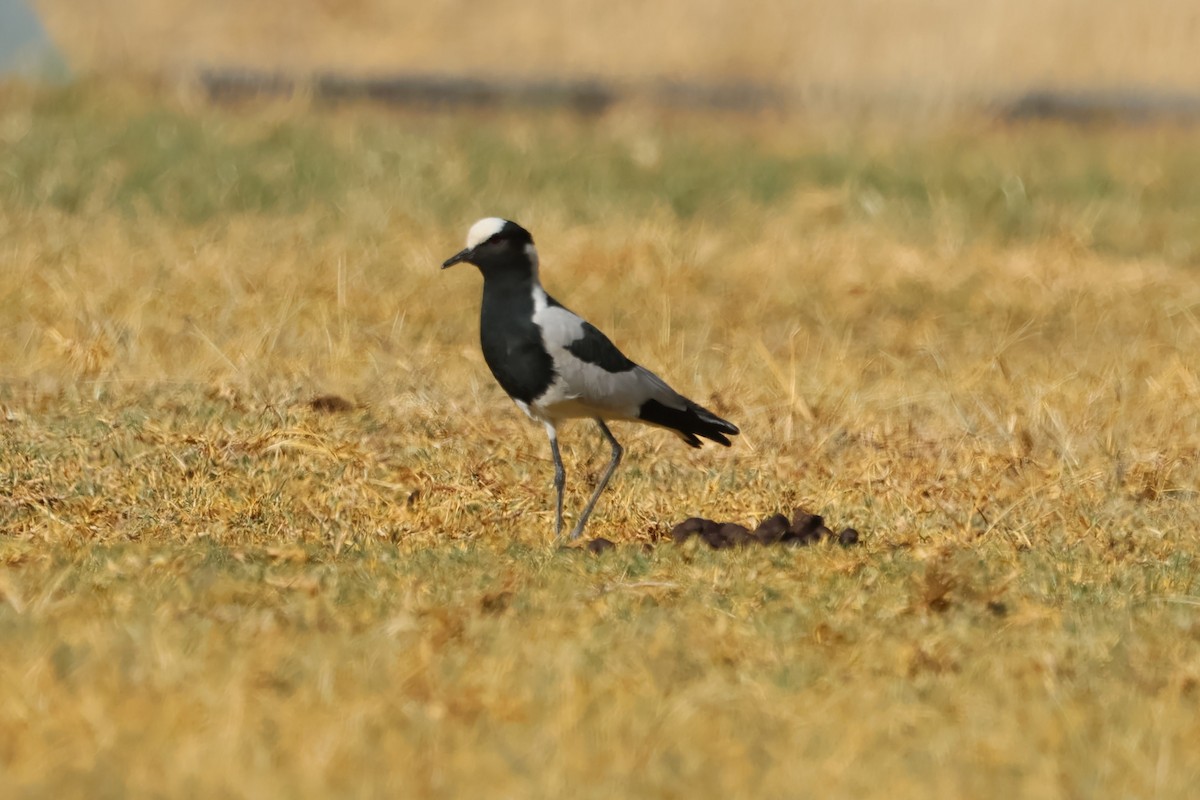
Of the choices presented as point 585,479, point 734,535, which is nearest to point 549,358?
point 734,535

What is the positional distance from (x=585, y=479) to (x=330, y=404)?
4.03ft

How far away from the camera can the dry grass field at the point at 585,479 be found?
4.29 meters

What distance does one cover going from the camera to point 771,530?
20.8ft

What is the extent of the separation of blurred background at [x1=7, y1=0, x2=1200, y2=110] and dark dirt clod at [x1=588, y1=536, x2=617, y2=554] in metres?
13.5

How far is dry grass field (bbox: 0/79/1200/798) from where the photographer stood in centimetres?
429

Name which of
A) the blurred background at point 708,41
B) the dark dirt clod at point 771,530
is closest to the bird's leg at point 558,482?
the dark dirt clod at point 771,530

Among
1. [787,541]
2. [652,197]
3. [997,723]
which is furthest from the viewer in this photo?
[652,197]

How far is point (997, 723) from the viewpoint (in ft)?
14.8

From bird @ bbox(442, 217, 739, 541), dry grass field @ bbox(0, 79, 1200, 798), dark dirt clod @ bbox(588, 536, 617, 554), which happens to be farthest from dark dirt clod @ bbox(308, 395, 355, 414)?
dark dirt clod @ bbox(588, 536, 617, 554)

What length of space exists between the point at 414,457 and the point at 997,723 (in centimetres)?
335

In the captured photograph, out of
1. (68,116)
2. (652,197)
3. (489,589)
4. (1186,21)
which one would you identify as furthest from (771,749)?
(1186,21)

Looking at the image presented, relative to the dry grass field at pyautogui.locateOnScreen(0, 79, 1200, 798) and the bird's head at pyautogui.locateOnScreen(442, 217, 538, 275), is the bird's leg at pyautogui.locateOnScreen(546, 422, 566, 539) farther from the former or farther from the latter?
the bird's head at pyautogui.locateOnScreen(442, 217, 538, 275)

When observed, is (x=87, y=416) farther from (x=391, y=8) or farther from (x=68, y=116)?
(x=391, y=8)

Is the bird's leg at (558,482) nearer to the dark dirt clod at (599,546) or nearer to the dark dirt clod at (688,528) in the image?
the dark dirt clod at (599,546)
